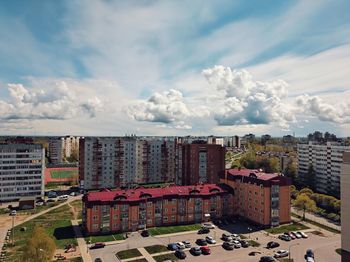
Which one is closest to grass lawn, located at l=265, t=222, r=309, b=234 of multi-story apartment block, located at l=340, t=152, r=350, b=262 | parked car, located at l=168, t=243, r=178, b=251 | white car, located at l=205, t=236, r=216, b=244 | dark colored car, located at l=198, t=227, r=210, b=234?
dark colored car, located at l=198, t=227, r=210, b=234

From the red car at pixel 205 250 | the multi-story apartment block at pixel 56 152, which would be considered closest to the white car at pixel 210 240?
the red car at pixel 205 250

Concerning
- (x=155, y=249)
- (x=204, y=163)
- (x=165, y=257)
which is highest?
(x=204, y=163)

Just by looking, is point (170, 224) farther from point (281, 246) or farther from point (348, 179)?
point (348, 179)

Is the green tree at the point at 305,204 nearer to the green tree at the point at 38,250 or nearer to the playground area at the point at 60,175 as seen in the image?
the green tree at the point at 38,250

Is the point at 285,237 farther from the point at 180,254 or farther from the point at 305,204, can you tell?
the point at 180,254

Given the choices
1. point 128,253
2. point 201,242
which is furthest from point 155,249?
point 201,242

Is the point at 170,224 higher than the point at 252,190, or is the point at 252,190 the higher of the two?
the point at 252,190

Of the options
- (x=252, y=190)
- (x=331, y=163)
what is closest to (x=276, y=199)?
(x=252, y=190)
